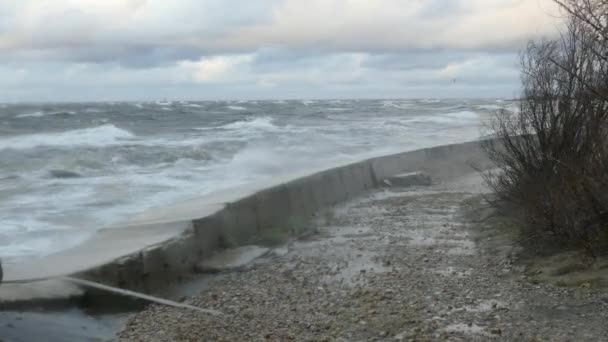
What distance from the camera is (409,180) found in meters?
15.4

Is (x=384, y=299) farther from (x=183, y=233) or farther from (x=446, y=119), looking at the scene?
(x=446, y=119)

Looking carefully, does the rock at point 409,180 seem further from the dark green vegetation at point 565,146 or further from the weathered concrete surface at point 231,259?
the weathered concrete surface at point 231,259

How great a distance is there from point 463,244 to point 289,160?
13313 millimetres

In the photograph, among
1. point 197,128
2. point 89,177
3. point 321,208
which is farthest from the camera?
point 197,128

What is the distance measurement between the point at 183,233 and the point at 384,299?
8.80 ft

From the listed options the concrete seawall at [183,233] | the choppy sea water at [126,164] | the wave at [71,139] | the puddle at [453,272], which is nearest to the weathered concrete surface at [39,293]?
the concrete seawall at [183,233]

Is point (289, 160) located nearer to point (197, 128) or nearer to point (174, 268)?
point (174, 268)

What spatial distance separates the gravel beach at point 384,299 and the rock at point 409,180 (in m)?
5.16

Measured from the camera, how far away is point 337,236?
1007cm

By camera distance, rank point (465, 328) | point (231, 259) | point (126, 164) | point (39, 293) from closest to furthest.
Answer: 1. point (465, 328)
2. point (39, 293)
3. point (231, 259)
4. point (126, 164)

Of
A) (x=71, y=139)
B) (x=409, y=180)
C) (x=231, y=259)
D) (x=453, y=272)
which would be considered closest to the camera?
(x=453, y=272)

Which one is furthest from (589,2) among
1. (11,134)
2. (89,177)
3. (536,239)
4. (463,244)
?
(11,134)

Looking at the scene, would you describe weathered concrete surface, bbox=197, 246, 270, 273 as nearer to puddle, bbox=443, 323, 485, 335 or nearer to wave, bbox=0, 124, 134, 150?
puddle, bbox=443, 323, 485, 335

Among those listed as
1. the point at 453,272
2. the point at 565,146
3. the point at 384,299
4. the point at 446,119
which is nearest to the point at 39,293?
the point at 384,299
